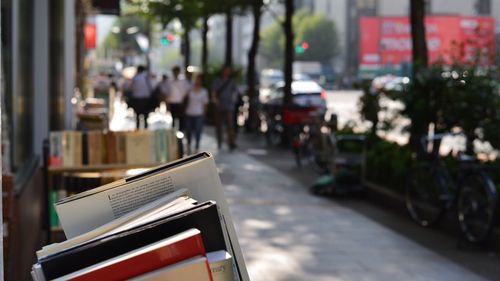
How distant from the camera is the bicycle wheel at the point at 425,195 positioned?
11.3 m

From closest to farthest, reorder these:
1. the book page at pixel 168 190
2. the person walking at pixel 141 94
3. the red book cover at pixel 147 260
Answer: the red book cover at pixel 147 260, the book page at pixel 168 190, the person walking at pixel 141 94

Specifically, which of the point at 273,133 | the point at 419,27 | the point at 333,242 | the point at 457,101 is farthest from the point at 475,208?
the point at 273,133

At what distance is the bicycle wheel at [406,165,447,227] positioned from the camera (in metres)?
11.3

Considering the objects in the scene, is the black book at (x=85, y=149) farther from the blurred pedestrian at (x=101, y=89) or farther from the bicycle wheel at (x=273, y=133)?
the blurred pedestrian at (x=101, y=89)

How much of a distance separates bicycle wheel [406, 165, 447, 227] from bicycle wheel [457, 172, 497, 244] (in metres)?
0.62

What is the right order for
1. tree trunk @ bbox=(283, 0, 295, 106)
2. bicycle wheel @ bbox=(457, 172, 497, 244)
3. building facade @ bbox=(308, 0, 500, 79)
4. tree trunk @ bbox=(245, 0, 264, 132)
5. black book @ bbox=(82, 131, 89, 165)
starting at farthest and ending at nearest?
building facade @ bbox=(308, 0, 500, 79)
tree trunk @ bbox=(245, 0, 264, 132)
tree trunk @ bbox=(283, 0, 295, 106)
bicycle wheel @ bbox=(457, 172, 497, 244)
black book @ bbox=(82, 131, 89, 165)

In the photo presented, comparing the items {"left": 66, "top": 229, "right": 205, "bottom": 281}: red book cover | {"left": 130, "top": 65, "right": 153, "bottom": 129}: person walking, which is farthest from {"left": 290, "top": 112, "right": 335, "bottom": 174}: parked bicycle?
{"left": 66, "top": 229, "right": 205, "bottom": 281}: red book cover

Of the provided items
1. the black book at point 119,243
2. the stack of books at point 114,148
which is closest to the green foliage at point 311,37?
the stack of books at point 114,148

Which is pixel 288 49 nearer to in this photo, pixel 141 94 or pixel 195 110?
pixel 141 94

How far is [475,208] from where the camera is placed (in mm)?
10203

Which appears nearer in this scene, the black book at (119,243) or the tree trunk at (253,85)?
the black book at (119,243)

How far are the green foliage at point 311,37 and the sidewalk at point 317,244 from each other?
94.2 m

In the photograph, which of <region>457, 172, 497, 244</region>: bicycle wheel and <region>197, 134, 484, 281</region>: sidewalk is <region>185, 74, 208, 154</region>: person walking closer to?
<region>197, 134, 484, 281</region>: sidewalk

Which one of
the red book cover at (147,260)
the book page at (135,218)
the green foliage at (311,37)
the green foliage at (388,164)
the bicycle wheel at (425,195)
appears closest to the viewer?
the red book cover at (147,260)
